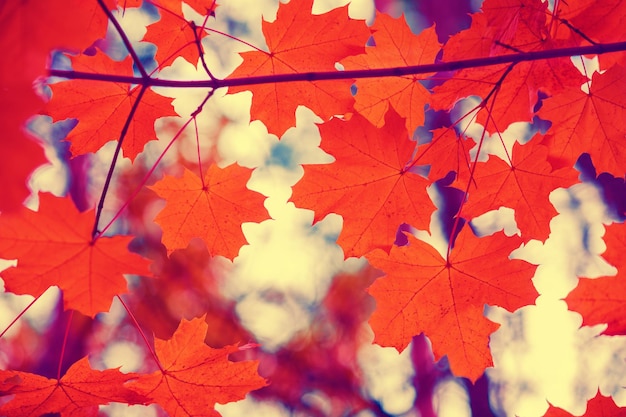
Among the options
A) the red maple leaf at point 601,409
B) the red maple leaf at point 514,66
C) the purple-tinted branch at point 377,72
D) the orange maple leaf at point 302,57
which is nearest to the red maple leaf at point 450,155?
the red maple leaf at point 514,66

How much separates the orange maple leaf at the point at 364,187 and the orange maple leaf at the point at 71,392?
2.78ft

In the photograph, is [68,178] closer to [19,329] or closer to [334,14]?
[19,329]

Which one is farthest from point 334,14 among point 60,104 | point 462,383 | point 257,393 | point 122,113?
point 257,393

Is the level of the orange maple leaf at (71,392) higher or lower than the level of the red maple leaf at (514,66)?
lower

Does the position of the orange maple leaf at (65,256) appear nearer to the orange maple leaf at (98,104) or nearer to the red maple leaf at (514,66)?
the orange maple leaf at (98,104)

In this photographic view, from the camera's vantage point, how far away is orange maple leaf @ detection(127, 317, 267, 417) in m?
1.73

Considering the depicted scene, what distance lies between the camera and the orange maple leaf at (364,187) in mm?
1707

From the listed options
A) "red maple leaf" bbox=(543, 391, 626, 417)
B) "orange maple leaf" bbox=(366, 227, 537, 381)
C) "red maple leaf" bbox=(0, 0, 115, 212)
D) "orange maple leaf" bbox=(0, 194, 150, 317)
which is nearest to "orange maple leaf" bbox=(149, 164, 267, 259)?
"orange maple leaf" bbox=(366, 227, 537, 381)

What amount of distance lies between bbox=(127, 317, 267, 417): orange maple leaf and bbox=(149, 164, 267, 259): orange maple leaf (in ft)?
1.27

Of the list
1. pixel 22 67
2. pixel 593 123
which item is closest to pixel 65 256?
pixel 22 67

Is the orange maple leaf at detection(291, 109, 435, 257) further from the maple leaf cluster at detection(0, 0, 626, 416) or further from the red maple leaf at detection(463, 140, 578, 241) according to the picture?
the red maple leaf at detection(463, 140, 578, 241)

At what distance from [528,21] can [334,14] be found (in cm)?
73

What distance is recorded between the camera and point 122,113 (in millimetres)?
1945

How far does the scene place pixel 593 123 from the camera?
1.90 meters
